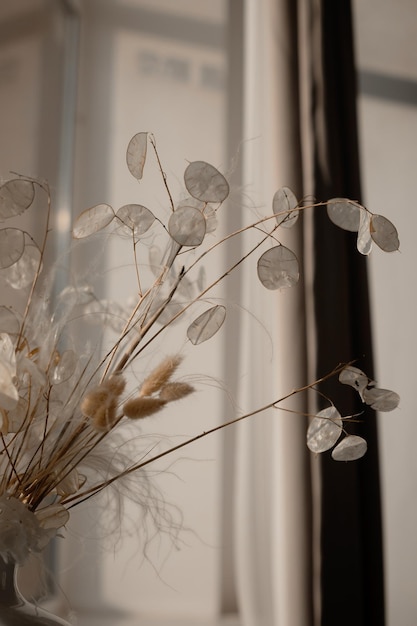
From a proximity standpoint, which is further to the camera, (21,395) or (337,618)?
(337,618)

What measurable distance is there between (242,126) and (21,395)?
1724 millimetres

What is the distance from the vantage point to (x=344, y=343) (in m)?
1.67

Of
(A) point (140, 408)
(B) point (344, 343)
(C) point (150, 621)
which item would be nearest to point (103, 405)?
(A) point (140, 408)

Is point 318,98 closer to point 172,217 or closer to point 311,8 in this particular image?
point 311,8

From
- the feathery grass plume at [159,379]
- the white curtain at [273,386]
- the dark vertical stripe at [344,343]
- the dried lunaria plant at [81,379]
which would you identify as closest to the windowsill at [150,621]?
the white curtain at [273,386]

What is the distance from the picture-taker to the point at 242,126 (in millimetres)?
2307

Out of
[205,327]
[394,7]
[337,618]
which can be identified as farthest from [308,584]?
[394,7]

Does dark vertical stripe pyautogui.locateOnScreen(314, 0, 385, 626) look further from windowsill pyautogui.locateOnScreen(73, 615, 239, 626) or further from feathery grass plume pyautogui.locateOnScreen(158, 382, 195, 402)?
feathery grass plume pyautogui.locateOnScreen(158, 382, 195, 402)

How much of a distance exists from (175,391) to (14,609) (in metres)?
0.27

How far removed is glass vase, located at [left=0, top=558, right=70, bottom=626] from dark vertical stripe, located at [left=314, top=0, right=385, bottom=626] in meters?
0.98

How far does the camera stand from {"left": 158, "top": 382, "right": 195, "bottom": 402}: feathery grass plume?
0.70 m

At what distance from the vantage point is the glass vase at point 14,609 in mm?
704

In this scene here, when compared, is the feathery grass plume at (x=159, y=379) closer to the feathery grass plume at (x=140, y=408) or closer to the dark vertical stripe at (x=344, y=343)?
the feathery grass plume at (x=140, y=408)

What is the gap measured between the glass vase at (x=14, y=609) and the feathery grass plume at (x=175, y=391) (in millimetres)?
234
